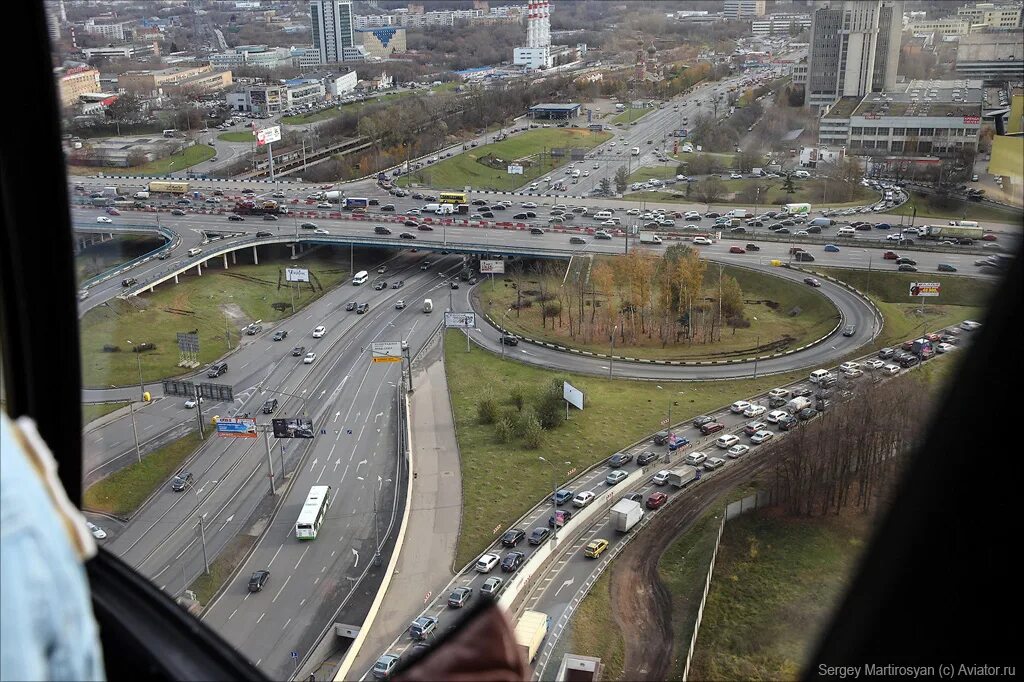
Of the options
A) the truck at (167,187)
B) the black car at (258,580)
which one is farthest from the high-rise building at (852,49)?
the truck at (167,187)

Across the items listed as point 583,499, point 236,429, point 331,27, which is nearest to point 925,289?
point 583,499

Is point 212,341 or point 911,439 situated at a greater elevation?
point 911,439

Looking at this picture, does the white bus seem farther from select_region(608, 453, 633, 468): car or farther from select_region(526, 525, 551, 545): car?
select_region(608, 453, 633, 468): car

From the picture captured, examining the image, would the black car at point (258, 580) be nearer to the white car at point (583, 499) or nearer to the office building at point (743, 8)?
the white car at point (583, 499)

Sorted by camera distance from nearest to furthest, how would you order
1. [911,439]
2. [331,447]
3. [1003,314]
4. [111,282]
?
[1003,314]
[911,439]
[331,447]
[111,282]

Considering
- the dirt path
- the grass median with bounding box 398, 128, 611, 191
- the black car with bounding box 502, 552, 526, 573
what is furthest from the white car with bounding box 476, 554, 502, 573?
the grass median with bounding box 398, 128, 611, 191

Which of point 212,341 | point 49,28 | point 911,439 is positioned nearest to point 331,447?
point 212,341

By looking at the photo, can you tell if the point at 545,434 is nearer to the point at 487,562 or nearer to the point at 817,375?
the point at 487,562

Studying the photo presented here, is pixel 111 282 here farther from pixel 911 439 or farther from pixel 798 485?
pixel 911 439
